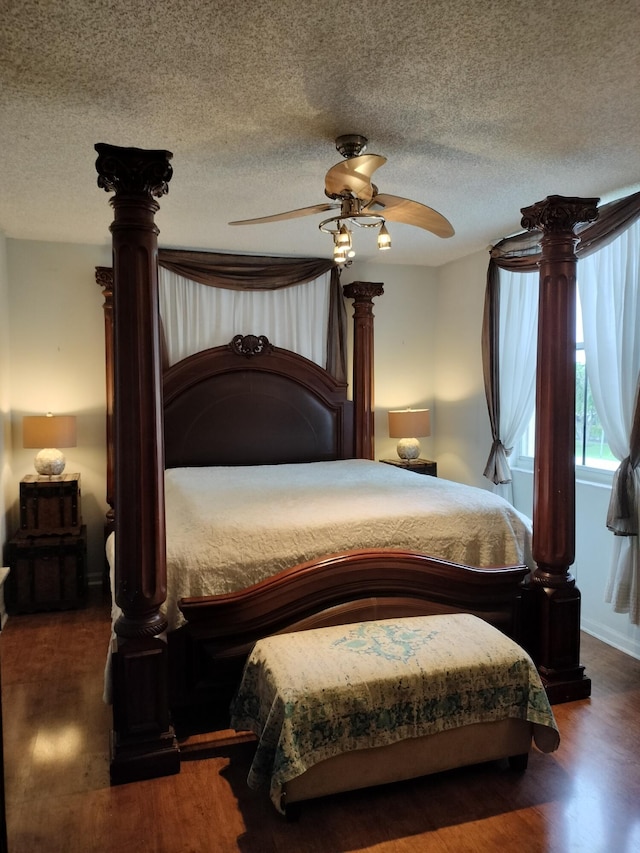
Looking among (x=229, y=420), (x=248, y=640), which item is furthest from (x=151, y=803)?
(x=229, y=420)

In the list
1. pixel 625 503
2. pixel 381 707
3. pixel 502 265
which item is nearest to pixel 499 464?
pixel 625 503

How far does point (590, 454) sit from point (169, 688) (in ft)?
9.50

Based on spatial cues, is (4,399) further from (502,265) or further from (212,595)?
(502,265)

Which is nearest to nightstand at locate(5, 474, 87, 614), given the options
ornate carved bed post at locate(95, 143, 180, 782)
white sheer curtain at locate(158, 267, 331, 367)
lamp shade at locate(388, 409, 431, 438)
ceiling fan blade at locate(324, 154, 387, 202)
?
white sheer curtain at locate(158, 267, 331, 367)

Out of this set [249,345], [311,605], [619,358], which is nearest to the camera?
[311,605]

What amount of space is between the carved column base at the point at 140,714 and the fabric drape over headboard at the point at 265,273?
3.21m

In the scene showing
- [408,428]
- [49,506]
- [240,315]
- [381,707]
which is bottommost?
[381,707]

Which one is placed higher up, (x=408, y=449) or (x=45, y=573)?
(x=408, y=449)

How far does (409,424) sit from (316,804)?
3313mm

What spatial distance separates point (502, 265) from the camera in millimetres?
4504

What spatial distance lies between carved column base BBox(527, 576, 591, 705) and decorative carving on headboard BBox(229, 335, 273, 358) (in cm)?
282

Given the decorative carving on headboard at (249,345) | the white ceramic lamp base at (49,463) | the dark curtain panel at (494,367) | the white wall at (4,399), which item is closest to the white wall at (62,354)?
the white wall at (4,399)

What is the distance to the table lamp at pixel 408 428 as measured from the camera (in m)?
5.18

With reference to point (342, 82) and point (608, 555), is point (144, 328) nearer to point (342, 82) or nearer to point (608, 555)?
point (342, 82)
